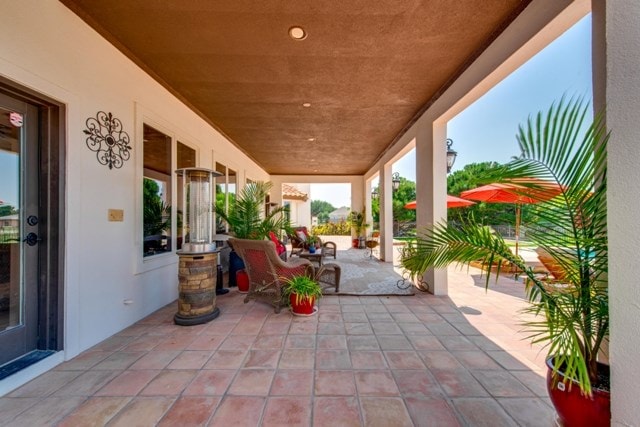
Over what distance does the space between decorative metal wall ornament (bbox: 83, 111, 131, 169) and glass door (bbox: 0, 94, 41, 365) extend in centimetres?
38

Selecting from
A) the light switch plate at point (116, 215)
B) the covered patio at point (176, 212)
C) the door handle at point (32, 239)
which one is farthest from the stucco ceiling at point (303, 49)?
→ the door handle at point (32, 239)

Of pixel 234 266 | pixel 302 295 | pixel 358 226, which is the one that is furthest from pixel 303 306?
pixel 358 226

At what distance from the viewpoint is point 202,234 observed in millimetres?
3137

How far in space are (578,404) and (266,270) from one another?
9.50ft

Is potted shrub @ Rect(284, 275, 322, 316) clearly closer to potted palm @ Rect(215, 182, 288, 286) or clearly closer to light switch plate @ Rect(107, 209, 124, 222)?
potted palm @ Rect(215, 182, 288, 286)

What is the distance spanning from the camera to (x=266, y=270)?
335 centimetres

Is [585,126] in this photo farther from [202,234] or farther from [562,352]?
[202,234]

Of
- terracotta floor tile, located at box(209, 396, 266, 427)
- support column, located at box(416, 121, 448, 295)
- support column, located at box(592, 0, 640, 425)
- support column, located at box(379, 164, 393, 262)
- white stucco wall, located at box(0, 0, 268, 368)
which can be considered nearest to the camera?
support column, located at box(592, 0, 640, 425)

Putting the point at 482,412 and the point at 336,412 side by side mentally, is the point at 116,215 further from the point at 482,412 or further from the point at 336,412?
the point at 482,412

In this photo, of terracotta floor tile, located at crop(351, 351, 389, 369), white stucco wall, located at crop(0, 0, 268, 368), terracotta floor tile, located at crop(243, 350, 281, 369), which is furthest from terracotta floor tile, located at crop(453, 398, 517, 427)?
white stucco wall, located at crop(0, 0, 268, 368)

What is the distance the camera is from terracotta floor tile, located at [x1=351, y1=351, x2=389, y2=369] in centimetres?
213

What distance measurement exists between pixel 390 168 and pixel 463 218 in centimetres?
555

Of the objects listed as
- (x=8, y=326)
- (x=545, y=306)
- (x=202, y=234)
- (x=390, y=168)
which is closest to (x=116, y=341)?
(x=8, y=326)

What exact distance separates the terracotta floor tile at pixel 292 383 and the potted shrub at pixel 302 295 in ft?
3.62
